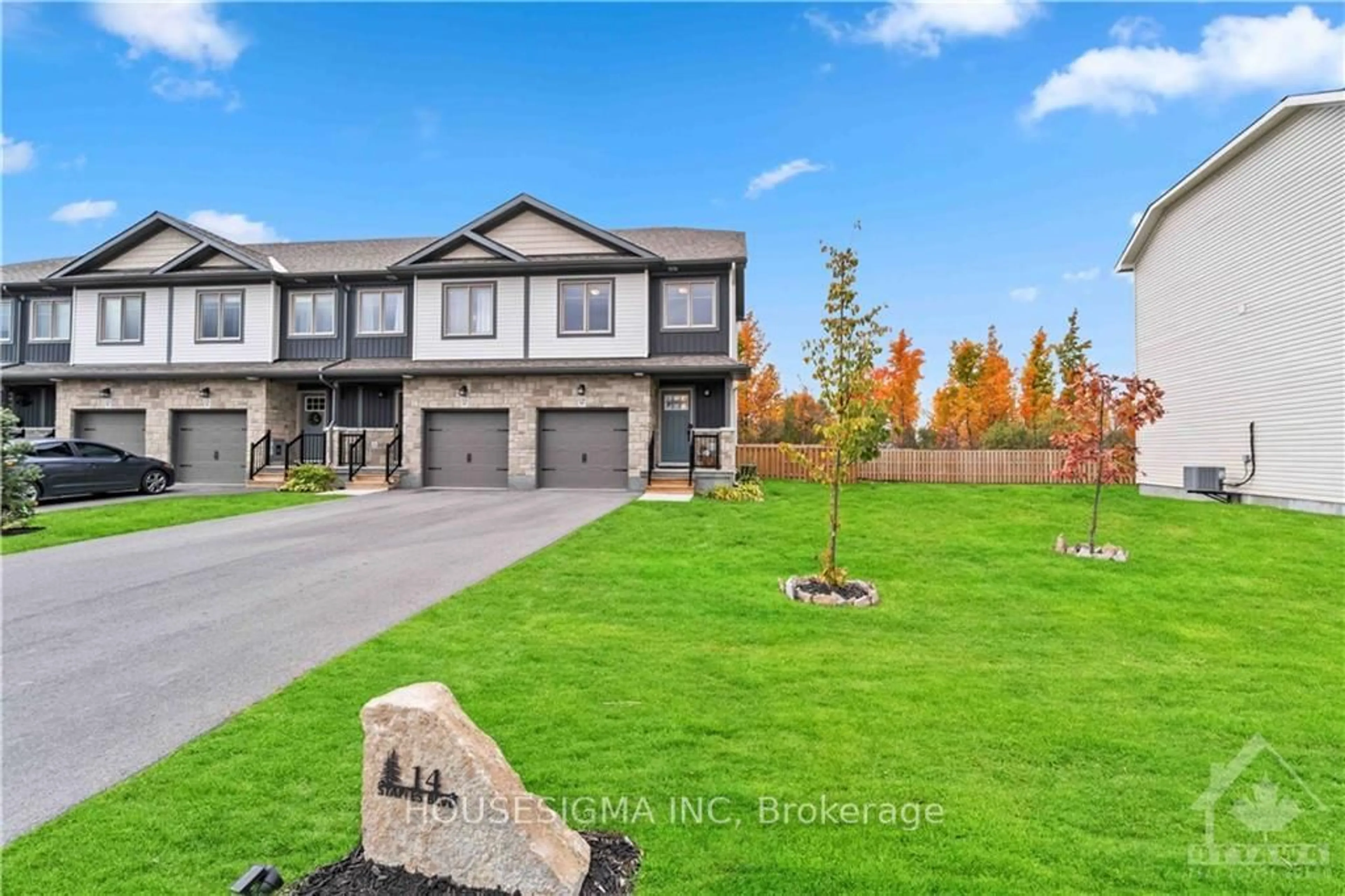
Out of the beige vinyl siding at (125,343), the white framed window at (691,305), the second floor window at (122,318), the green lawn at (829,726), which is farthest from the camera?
the second floor window at (122,318)

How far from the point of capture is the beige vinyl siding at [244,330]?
20234 millimetres

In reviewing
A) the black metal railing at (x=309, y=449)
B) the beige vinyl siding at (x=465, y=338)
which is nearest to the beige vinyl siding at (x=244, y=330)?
the black metal railing at (x=309, y=449)

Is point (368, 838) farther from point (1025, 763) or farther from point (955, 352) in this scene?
point (955, 352)

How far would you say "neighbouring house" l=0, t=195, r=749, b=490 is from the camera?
18484mm

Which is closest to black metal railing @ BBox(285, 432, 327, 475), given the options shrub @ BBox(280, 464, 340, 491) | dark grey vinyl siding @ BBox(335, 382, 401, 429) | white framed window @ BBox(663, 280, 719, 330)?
dark grey vinyl siding @ BBox(335, 382, 401, 429)

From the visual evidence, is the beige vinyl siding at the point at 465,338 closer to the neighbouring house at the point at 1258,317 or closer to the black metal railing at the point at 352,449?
the black metal railing at the point at 352,449

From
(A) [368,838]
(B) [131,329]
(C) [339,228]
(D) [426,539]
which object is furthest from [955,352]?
(A) [368,838]

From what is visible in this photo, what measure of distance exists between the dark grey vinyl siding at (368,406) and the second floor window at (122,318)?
22.4ft

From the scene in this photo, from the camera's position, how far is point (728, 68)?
58.7 feet

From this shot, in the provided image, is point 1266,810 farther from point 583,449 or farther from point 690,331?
point 690,331

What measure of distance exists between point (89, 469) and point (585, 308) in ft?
42.3

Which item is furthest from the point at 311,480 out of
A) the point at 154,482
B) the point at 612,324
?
the point at 612,324

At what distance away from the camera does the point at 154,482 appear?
58.3 ft

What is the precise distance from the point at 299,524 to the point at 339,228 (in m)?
17.0
